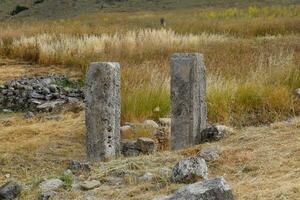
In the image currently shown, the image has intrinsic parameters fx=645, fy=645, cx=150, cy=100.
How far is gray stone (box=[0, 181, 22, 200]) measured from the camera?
5.23 metres

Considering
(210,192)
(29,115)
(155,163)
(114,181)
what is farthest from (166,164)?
(29,115)

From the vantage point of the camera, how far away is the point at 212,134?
6.87 metres

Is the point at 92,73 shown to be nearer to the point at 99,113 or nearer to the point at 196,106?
the point at 99,113

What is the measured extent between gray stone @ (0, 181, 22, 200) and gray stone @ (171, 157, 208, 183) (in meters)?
1.28

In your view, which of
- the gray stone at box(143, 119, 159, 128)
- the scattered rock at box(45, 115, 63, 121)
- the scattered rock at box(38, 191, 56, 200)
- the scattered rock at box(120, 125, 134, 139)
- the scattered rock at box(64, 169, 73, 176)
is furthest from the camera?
the scattered rock at box(45, 115, 63, 121)

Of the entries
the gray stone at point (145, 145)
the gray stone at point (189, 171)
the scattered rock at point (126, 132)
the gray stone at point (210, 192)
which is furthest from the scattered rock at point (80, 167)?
the scattered rock at point (126, 132)

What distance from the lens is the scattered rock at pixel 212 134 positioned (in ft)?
22.3

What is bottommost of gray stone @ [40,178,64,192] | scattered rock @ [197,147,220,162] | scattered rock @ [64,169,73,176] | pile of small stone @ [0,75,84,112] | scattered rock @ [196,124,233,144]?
pile of small stone @ [0,75,84,112]

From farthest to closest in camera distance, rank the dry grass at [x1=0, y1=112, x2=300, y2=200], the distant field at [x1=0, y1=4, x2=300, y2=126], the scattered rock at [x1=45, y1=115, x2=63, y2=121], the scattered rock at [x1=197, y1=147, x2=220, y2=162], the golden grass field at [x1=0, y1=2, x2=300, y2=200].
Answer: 1. the scattered rock at [x1=45, y1=115, x2=63, y2=121]
2. the distant field at [x1=0, y1=4, x2=300, y2=126]
3. the scattered rock at [x1=197, y1=147, x2=220, y2=162]
4. the golden grass field at [x1=0, y1=2, x2=300, y2=200]
5. the dry grass at [x1=0, y1=112, x2=300, y2=200]

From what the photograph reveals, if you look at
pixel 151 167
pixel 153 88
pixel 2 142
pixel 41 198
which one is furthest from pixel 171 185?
pixel 153 88

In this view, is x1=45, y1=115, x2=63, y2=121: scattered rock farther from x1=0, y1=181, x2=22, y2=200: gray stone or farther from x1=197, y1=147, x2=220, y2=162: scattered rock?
x1=0, y1=181, x2=22, y2=200: gray stone

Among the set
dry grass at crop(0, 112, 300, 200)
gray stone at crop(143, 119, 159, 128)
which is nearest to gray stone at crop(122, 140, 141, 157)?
dry grass at crop(0, 112, 300, 200)

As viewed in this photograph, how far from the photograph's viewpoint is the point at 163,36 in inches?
757

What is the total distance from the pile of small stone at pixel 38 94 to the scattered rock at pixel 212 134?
4.27 metres
